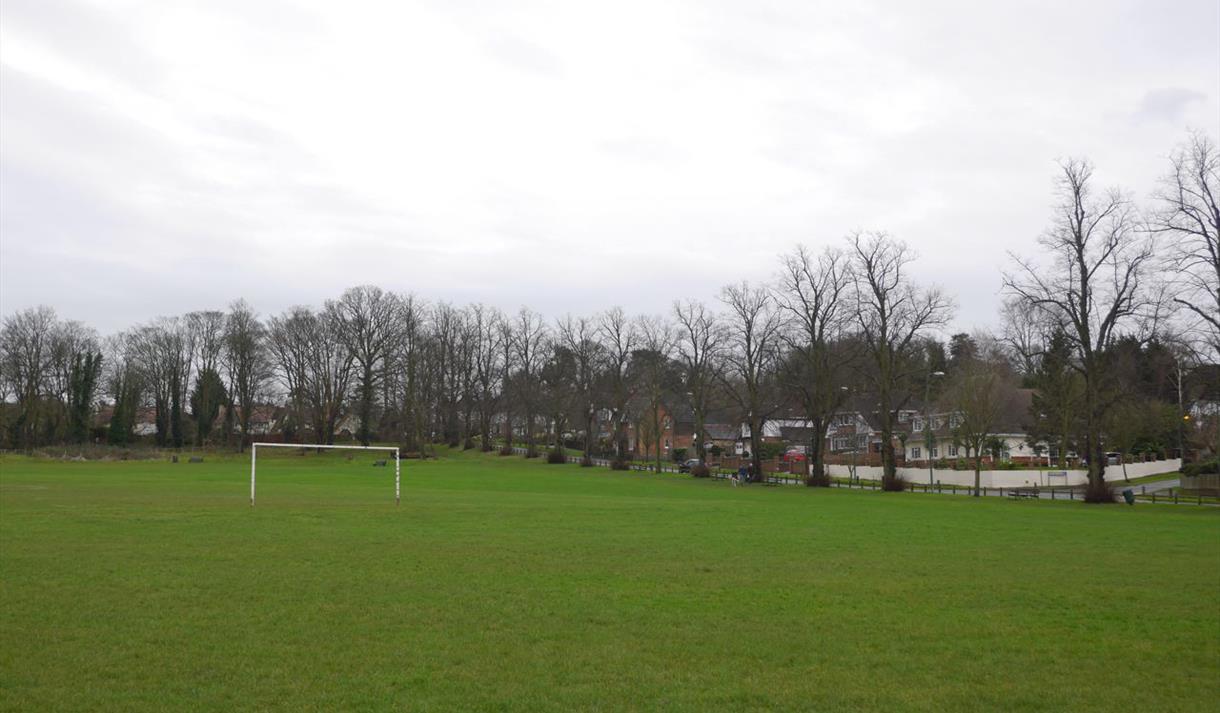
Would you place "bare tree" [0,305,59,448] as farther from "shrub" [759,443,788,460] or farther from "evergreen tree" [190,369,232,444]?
"shrub" [759,443,788,460]

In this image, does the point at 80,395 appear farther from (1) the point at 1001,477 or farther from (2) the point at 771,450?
(1) the point at 1001,477

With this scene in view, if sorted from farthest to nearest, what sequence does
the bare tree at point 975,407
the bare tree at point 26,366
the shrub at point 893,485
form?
the bare tree at point 26,366 → the shrub at point 893,485 → the bare tree at point 975,407

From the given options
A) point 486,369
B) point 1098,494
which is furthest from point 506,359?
point 1098,494

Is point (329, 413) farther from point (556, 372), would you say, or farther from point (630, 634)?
point (630, 634)

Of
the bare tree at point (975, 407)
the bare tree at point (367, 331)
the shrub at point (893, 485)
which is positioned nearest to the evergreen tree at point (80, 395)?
the bare tree at point (367, 331)

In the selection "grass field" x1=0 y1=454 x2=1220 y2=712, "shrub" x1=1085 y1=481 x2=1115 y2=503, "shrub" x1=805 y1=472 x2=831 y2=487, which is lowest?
"shrub" x1=805 y1=472 x2=831 y2=487

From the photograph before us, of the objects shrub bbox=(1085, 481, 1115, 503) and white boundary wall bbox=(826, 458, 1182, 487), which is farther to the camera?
white boundary wall bbox=(826, 458, 1182, 487)

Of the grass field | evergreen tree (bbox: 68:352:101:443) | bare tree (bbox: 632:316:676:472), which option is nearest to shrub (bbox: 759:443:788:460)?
bare tree (bbox: 632:316:676:472)

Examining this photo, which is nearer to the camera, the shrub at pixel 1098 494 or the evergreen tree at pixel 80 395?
the shrub at pixel 1098 494

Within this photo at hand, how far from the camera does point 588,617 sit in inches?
501

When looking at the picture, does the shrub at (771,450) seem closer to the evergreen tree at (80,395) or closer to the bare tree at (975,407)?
the bare tree at (975,407)

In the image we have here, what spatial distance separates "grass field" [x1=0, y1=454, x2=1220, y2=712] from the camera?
9.20m

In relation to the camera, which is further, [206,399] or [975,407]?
[206,399]

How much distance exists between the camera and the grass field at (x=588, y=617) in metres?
9.20
